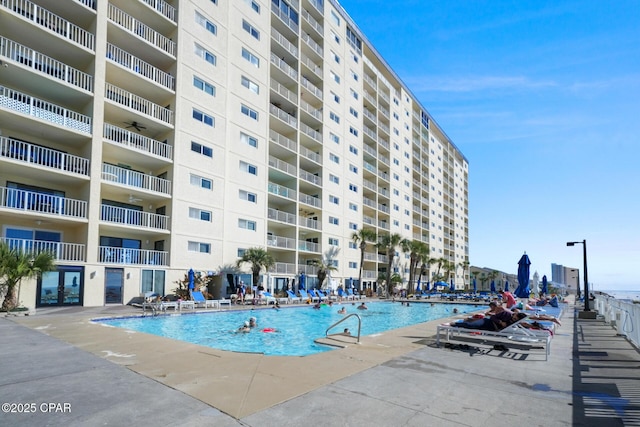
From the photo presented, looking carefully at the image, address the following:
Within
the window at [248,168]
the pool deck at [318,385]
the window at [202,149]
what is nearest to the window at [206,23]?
the window at [202,149]

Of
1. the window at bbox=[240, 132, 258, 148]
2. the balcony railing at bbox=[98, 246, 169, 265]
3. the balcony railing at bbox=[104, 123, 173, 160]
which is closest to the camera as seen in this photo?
the balcony railing at bbox=[98, 246, 169, 265]

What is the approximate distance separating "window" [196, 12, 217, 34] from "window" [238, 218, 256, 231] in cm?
1455

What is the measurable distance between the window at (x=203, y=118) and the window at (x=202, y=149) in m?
1.83

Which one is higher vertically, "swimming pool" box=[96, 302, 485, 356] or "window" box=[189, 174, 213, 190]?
"window" box=[189, 174, 213, 190]

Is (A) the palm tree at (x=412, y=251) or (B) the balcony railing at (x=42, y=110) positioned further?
(A) the palm tree at (x=412, y=251)

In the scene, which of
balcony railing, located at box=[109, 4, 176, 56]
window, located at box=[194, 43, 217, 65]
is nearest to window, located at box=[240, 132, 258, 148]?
window, located at box=[194, 43, 217, 65]

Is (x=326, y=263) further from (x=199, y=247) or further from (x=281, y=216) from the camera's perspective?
(x=199, y=247)

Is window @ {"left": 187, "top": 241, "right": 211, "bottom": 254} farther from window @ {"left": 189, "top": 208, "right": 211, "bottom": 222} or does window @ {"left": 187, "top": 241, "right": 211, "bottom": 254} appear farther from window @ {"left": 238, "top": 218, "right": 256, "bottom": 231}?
window @ {"left": 238, "top": 218, "right": 256, "bottom": 231}

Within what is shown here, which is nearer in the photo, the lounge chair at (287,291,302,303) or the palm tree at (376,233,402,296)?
the lounge chair at (287,291,302,303)

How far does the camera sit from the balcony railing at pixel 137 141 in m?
22.5

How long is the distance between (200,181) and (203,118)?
185 inches

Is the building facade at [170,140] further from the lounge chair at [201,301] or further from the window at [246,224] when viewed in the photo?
the lounge chair at [201,301]

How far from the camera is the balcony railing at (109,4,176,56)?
23406 millimetres

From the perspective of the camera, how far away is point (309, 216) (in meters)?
40.1
